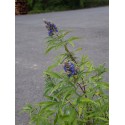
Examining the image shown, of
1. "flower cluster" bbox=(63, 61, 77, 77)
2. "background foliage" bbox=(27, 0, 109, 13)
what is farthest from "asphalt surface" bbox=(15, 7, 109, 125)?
"background foliage" bbox=(27, 0, 109, 13)

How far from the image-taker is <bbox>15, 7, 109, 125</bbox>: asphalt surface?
4.37m

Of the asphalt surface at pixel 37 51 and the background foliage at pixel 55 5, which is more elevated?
the background foliage at pixel 55 5

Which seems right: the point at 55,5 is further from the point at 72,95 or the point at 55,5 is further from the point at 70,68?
the point at 70,68

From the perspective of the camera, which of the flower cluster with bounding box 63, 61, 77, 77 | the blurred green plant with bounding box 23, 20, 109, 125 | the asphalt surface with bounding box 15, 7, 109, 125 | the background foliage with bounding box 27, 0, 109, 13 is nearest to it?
the flower cluster with bounding box 63, 61, 77, 77

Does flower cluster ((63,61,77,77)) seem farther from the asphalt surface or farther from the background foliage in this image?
the background foliage

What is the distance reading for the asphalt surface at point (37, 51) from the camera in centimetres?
437

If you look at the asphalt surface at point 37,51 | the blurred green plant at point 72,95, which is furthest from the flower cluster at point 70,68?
the asphalt surface at point 37,51

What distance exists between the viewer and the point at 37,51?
23.8 feet

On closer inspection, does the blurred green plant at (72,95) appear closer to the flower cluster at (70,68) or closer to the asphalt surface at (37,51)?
the flower cluster at (70,68)

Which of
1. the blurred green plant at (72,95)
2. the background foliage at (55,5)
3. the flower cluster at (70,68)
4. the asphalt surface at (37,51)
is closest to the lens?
the flower cluster at (70,68)

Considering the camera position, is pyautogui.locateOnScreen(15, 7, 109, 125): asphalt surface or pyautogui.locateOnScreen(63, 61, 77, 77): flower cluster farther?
pyautogui.locateOnScreen(15, 7, 109, 125): asphalt surface

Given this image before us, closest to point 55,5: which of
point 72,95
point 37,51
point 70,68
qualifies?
point 37,51

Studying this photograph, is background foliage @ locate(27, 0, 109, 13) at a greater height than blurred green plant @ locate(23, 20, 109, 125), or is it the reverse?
background foliage @ locate(27, 0, 109, 13)
